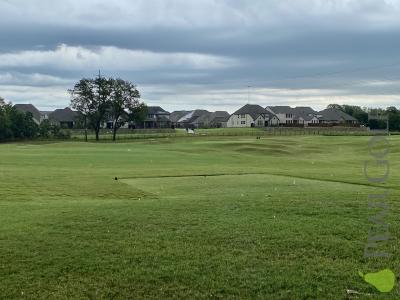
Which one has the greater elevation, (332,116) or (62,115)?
(62,115)

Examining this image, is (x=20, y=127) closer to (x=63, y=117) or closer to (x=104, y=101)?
(x=104, y=101)

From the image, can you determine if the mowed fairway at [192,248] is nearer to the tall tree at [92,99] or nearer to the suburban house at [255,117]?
the tall tree at [92,99]

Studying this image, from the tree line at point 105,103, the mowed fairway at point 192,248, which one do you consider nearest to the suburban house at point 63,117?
the tree line at point 105,103

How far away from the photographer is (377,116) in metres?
7.16

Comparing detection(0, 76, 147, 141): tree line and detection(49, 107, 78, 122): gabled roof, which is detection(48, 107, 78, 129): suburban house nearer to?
detection(49, 107, 78, 122): gabled roof

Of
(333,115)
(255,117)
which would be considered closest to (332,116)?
(333,115)

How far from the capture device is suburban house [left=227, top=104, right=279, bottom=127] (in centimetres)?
19088

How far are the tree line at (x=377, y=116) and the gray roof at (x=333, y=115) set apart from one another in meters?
3.08

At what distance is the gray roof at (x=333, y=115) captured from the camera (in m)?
183

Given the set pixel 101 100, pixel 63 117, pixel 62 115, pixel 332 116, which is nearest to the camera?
pixel 101 100

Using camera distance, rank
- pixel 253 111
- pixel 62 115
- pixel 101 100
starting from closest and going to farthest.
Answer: pixel 101 100 → pixel 62 115 → pixel 253 111

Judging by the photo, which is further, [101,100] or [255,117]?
[255,117]

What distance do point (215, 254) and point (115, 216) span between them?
3963 mm

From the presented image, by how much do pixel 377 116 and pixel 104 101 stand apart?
390 ft
